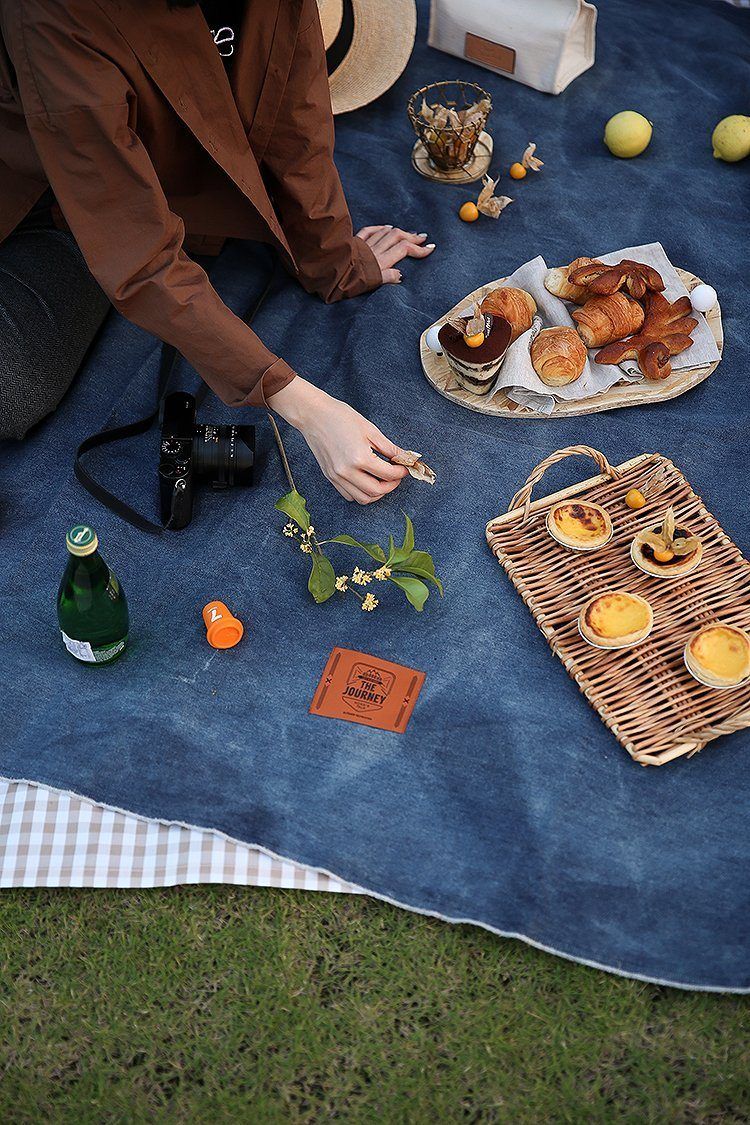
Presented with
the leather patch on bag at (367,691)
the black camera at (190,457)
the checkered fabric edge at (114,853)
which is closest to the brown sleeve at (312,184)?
the black camera at (190,457)

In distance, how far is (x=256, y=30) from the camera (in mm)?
1573

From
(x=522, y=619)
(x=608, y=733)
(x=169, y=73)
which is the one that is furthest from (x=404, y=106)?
(x=608, y=733)

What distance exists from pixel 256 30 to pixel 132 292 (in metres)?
0.49

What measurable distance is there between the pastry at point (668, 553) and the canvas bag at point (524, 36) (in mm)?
1480

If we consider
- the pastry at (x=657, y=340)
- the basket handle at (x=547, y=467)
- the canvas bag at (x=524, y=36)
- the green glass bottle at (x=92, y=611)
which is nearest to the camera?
the green glass bottle at (x=92, y=611)

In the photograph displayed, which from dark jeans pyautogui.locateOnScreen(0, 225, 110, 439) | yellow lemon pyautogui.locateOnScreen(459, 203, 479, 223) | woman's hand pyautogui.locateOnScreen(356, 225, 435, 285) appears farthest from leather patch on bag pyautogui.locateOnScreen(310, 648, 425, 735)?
yellow lemon pyautogui.locateOnScreen(459, 203, 479, 223)

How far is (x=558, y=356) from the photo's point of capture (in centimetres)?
180

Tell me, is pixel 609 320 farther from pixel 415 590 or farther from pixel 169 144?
pixel 169 144

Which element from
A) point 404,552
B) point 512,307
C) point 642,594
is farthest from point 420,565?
point 512,307

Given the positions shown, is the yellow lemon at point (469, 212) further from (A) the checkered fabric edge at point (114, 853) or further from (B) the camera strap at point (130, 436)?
(A) the checkered fabric edge at point (114, 853)

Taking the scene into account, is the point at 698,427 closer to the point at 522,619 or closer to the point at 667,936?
the point at 522,619

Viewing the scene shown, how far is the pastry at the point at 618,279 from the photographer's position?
6.11 feet

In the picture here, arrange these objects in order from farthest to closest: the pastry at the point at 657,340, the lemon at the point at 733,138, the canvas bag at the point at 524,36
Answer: the canvas bag at the point at 524,36 < the lemon at the point at 733,138 < the pastry at the point at 657,340

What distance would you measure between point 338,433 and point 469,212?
0.90 meters
